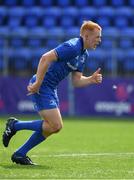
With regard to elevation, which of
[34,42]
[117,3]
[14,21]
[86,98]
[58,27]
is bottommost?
[86,98]

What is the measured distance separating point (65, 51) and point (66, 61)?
271 millimetres

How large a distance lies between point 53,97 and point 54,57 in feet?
2.29

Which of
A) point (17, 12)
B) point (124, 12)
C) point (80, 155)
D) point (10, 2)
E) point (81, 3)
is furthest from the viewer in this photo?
point (10, 2)

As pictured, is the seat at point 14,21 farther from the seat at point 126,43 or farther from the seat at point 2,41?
the seat at point 126,43

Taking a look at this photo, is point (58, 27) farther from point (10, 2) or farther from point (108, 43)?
point (108, 43)

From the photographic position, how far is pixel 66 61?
30.8ft

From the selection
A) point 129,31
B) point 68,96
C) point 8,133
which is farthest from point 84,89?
point 8,133

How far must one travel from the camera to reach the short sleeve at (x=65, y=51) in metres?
9.16

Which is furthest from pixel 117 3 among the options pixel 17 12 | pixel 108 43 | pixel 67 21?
pixel 108 43

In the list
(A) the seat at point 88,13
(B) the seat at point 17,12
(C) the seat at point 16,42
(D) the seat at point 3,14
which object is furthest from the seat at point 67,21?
(C) the seat at point 16,42

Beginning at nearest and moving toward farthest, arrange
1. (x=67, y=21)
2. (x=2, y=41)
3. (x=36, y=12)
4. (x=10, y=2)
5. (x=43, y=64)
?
(x=43, y=64) < (x=2, y=41) < (x=67, y=21) < (x=36, y=12) < (x=10, y=2)

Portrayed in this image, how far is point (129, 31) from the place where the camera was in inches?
974

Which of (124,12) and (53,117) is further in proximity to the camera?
(124,12)

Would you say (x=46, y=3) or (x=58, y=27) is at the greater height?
(x=46, y=3)
